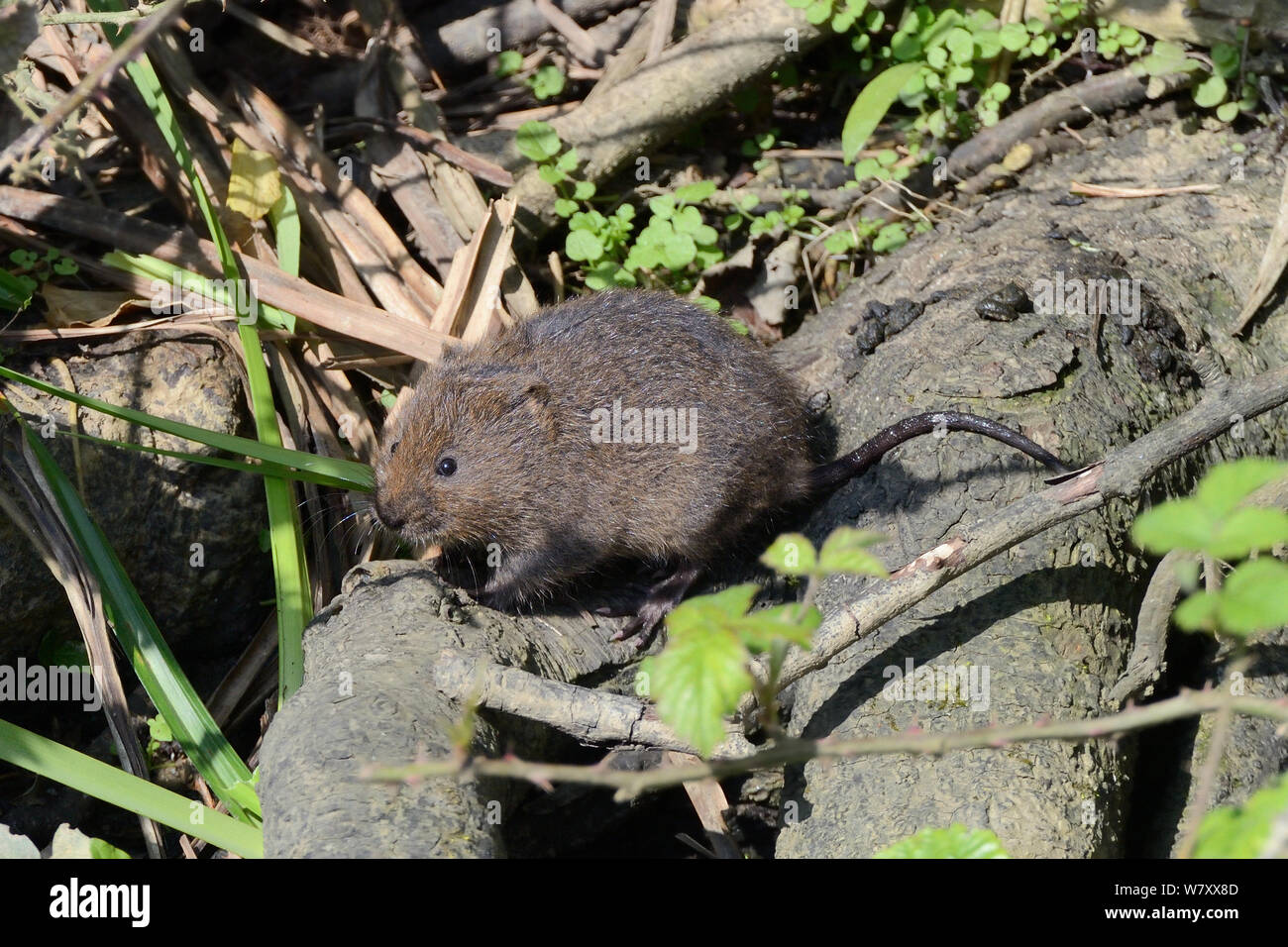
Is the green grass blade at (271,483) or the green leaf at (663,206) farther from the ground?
the green leaf at (663,206)

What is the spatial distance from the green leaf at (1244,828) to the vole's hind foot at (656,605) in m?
2.75

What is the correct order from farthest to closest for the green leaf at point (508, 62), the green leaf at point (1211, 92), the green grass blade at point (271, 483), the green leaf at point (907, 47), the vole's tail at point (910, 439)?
1. the green leaf at point (508, 62)
2. the green leaf at point (907, 47)
3. the green leaf at point (1211, 92)
4. the green grass blade at point (271, 483)
5. the vole's tail at point (910, 439)

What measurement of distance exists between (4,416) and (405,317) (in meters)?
1.71

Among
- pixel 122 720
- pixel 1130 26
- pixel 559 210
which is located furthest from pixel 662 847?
pixel 1130 26

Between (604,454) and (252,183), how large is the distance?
82.9 inches

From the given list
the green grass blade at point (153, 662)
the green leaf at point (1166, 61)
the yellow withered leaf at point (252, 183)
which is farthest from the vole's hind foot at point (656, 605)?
the green leaf at point (1166, 61)

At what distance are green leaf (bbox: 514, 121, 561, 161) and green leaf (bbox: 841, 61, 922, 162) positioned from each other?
1473 millimetres

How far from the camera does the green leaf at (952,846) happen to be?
89.9 inches

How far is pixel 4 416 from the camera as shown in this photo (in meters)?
4.52

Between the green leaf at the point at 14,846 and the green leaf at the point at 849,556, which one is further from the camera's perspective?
the green leaf at the point at 14,846

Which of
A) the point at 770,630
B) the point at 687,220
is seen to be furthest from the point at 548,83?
the point at 770,630

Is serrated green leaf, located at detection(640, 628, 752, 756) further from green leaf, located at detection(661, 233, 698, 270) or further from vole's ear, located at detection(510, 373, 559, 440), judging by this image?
green leaf, located at detection(661, 233, 698, 270)

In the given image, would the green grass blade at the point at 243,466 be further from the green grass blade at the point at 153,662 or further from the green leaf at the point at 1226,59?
the green leaf at the point at 1226,59

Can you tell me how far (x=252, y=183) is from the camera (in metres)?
5.28
